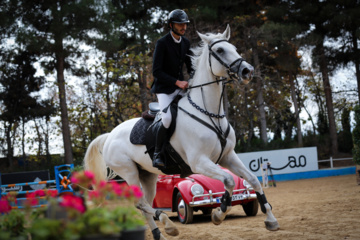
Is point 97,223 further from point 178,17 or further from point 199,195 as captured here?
point 199,195

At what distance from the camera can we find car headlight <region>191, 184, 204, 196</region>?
9219 mm

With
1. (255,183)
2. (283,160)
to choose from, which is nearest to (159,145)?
(255,183)

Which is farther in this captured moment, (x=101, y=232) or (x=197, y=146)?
(x=197, y=146)

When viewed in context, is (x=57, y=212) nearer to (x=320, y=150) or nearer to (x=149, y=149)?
(x=149, y=149)

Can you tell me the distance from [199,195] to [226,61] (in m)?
4.13

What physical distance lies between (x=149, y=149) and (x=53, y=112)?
27.8 metres

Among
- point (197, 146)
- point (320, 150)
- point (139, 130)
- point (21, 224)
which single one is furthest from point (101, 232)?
point (320, 150)

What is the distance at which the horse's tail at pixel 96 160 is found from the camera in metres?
8.44

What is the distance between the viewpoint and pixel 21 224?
2787 millimetres

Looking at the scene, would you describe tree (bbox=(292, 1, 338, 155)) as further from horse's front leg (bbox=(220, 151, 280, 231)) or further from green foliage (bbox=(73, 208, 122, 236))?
green foliage (bbox=(73, 208, 122, 236))

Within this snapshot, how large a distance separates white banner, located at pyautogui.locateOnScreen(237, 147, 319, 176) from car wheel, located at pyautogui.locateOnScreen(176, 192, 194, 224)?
12.6 m

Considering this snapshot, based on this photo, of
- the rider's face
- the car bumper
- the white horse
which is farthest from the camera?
the car bumper

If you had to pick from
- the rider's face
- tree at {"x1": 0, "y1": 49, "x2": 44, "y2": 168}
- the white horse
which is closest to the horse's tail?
the white horse

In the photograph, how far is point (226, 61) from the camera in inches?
229
